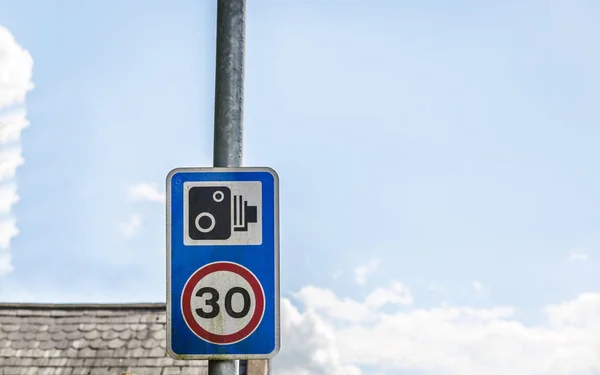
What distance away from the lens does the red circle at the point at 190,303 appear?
4.48 metres

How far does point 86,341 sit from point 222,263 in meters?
9.56

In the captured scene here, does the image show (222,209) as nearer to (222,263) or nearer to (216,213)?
(216,213)

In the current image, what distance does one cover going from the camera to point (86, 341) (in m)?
13.6

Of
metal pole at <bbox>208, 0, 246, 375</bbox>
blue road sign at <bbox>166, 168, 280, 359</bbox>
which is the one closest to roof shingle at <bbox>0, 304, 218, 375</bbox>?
blue road sign at <bbox>166, 168, 280, 359</bbox>

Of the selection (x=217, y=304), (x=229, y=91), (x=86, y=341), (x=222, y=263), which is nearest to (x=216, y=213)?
(x=222, y=263)

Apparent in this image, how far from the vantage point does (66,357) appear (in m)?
13.3

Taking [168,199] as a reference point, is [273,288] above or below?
below

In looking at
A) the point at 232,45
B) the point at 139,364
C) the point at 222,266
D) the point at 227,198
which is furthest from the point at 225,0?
the point at 139,364

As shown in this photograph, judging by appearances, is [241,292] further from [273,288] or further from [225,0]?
[225,0]

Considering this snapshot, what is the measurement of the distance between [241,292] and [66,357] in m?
9.40

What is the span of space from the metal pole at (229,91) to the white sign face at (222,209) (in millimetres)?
122

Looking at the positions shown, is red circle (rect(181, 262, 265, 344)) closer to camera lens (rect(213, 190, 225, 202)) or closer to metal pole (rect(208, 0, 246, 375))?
metal pole (rect(208, 0, 246, 375))

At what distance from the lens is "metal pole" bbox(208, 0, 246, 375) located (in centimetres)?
460

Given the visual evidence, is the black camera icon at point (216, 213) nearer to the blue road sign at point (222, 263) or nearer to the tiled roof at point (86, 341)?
the blue road sign at point (222, 263)
